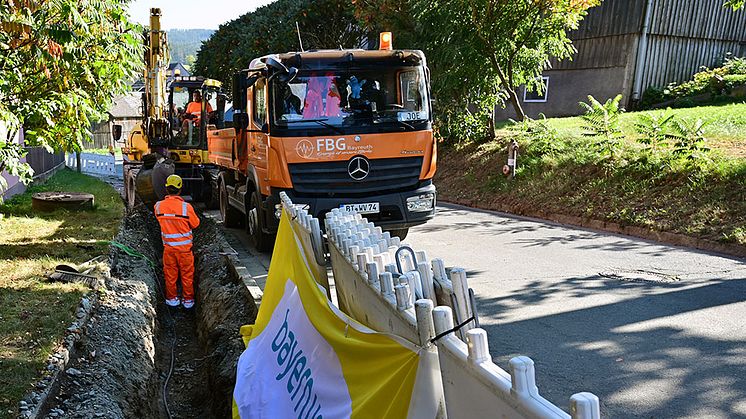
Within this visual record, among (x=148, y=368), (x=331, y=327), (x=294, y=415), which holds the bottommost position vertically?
(x=148, y=368)

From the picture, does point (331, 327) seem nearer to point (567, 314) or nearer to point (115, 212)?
point (567, 314)

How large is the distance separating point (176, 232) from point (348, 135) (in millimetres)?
2871

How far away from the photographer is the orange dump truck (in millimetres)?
9297

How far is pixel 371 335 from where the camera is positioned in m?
2.79

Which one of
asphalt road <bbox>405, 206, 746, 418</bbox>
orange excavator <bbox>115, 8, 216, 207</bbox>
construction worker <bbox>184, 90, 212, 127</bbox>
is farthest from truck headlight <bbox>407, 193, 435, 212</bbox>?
construction worker <bbox>184, 90, 212, 127</bbox>

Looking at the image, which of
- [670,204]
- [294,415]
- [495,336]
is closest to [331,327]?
[294,415]

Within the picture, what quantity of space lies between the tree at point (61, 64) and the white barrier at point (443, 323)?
4.12m

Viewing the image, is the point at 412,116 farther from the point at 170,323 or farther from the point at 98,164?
the point at 98,164

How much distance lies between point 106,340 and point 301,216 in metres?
2.91

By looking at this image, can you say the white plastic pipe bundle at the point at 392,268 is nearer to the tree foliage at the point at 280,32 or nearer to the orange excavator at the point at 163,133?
the orange excavator at the point at 163,133

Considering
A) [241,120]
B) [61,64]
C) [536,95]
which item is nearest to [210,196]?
[241,120]

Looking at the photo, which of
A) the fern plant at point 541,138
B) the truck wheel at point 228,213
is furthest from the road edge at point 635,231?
the truck wheel at point 228,213

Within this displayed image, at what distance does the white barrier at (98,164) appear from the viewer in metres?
32.7

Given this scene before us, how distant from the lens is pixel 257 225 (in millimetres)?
10477
